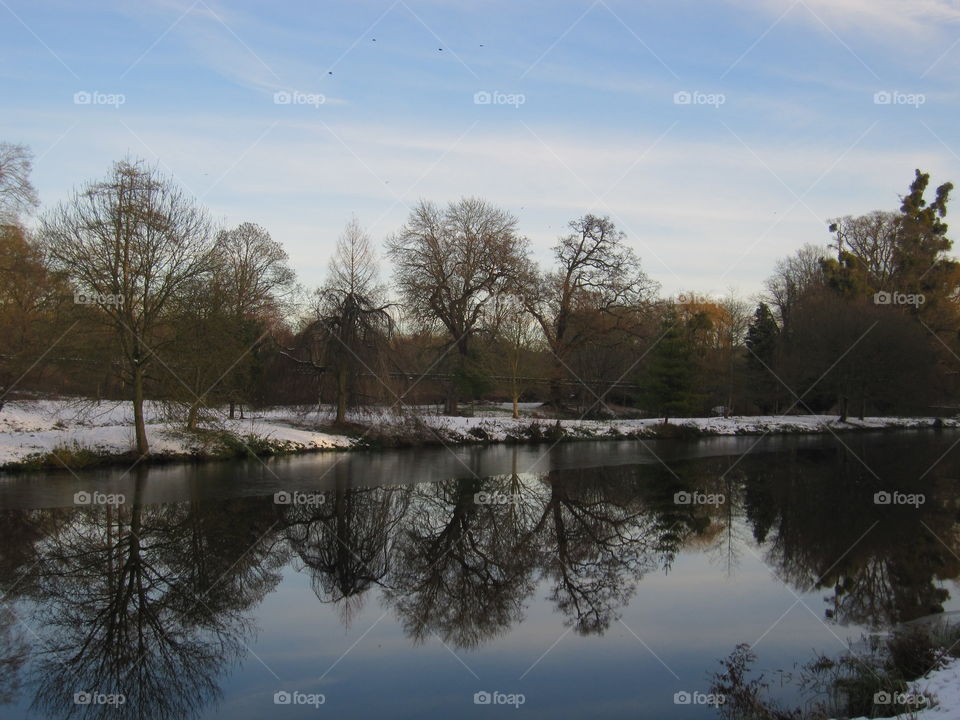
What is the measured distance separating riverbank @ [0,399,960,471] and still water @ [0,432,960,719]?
255 cm

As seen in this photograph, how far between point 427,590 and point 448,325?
1214 inches

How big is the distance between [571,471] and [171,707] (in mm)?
19096

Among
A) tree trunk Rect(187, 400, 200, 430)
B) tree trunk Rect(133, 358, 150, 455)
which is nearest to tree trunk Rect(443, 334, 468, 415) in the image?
tree trunk Rect(187, 400, 200, 430)

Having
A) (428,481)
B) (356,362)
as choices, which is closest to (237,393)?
(356,362)

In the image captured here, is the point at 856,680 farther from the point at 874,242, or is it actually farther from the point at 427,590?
the point at 874,242

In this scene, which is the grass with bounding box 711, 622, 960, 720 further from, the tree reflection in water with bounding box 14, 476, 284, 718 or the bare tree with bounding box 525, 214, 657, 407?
the bare tree with bounding box 525, 214, 657, 407

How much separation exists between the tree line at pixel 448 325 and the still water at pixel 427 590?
5.26 meters

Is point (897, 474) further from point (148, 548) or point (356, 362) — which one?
point (148, 548)

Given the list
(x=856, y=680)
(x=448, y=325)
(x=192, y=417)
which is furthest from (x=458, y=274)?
(x=856, y=680)

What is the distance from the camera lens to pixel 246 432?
92.4 ft

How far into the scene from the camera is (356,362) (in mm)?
31625

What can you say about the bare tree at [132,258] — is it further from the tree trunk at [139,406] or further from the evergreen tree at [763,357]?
the evergreen tree at [763,357]

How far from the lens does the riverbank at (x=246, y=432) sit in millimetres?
22797

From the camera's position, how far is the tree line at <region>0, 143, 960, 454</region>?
2323 cm
